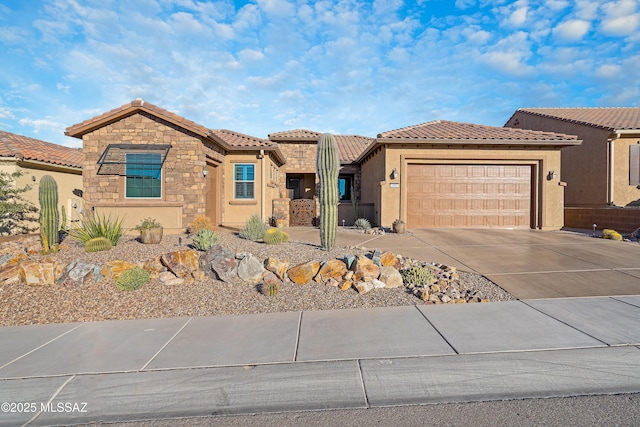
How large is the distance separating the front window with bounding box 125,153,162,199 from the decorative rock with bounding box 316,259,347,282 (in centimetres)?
794

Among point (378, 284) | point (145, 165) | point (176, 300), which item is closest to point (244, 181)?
point (145, 165)

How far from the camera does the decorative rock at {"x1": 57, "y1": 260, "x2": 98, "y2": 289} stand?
609cm

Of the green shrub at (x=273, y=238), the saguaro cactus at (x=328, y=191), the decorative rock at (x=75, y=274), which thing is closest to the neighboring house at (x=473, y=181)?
the saguaro cactus at (x=328, y=191)

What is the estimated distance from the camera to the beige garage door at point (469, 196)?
42.9 ft

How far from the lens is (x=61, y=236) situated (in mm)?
9492

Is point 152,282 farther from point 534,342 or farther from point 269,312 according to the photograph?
point 534,342

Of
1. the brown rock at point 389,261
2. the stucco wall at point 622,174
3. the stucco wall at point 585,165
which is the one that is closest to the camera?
the brown rock at point 389,261

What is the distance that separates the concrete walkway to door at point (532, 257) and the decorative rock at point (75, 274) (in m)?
5.72

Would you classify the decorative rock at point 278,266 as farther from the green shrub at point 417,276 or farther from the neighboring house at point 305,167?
the neighboring house at point 305,167

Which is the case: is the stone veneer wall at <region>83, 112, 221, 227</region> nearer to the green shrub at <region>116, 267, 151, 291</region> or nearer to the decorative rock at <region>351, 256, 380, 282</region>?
the green shrub at <region>116, 267, 151, 291</region>

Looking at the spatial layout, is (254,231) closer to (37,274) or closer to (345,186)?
(37,274)

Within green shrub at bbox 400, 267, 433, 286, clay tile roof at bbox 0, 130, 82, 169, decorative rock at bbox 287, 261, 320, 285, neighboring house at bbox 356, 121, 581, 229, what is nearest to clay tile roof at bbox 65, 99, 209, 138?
clay tile roof at bbox 0, 130, 82, 169

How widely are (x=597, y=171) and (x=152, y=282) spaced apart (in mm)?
19400

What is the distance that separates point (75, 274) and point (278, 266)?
3.88 m
